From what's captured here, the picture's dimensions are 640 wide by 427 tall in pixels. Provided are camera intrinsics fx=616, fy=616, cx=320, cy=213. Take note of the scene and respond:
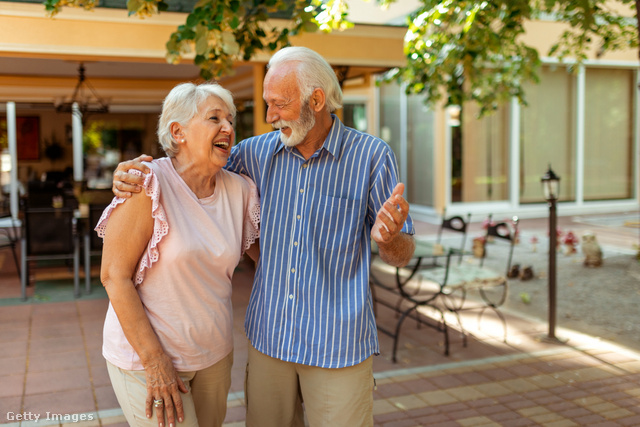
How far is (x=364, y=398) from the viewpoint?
2.13 metres

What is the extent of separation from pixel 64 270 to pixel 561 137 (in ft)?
37.9

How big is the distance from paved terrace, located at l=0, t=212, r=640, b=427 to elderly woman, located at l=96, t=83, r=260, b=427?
5.48 feet

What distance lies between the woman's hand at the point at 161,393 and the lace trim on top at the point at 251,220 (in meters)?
0.53

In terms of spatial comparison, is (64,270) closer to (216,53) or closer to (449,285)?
(216,53)

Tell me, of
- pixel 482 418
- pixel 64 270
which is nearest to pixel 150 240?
pixel 482 418

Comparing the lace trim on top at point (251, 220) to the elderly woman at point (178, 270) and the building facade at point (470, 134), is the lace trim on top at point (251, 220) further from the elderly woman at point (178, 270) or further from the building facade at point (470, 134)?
the building facade at point (470, 134)

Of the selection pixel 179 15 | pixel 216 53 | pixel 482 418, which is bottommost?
pixel 482 418

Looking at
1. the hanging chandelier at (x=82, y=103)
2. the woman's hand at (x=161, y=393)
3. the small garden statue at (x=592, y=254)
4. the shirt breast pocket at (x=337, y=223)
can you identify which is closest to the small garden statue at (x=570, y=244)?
the small garden statue at (x=592, y=254)

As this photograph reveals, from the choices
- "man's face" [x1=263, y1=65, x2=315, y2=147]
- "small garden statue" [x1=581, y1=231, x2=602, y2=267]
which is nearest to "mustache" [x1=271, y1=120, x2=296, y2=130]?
"man's face" [x1=263, y1=65, x2=315, y2=147]

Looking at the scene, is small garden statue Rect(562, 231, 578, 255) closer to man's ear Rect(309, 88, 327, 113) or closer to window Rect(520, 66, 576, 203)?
window Rect(520, 66, 576, 203)

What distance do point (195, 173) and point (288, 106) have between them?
382mm

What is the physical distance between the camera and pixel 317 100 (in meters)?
2.10

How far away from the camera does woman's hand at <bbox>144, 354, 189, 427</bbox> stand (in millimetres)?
1873

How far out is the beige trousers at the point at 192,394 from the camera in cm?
191
